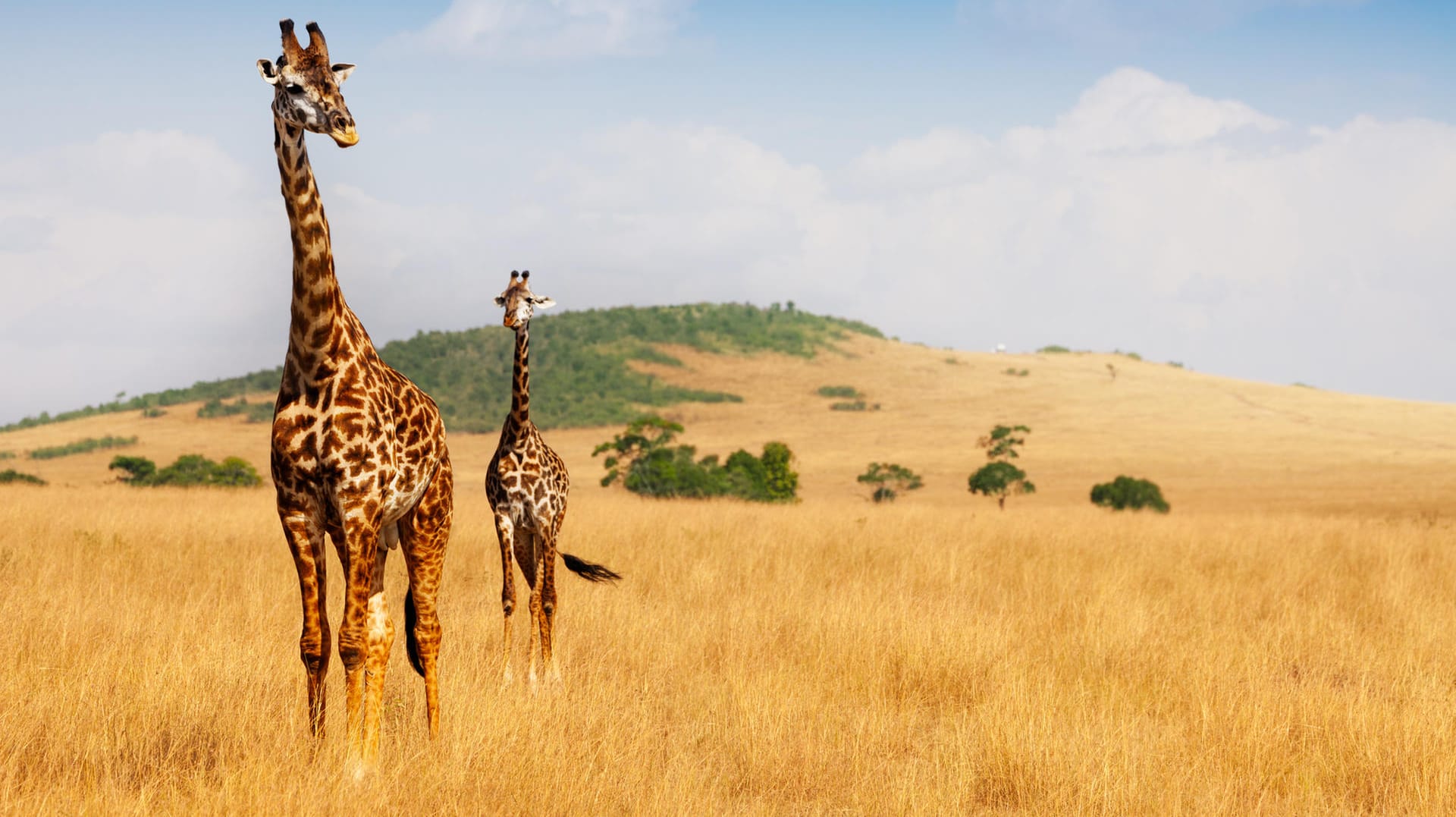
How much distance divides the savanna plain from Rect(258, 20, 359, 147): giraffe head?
2.92m

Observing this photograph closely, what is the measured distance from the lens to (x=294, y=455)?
466 centimetres

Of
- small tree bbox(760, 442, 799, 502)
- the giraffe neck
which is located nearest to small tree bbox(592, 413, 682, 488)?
small tree bbox(760, 442, 799, 502)

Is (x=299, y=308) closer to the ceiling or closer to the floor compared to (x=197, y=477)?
closer to the ceiling

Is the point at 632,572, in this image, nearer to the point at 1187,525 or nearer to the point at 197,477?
the point at 1187,525

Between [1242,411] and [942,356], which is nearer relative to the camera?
[1242,411]

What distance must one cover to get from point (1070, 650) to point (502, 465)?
483 cm

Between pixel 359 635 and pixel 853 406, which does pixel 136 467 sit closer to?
pixel 359 635

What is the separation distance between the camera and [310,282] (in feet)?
15.6

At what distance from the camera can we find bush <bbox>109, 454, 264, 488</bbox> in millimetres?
29578

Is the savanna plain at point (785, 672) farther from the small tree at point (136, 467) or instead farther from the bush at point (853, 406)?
the bush at point (853, 406)

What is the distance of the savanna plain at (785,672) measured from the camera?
4980mm

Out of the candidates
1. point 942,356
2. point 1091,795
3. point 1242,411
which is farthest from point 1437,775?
point 942,356

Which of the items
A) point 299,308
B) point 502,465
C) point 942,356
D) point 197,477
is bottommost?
point 197,477

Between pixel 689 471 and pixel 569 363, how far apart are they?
59522 mm
